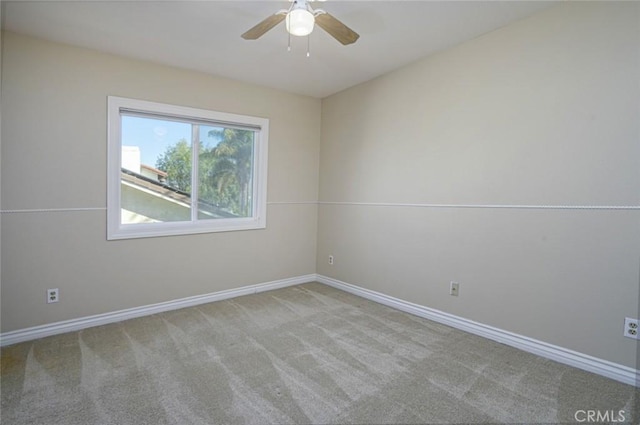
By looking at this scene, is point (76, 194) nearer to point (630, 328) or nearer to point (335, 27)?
point (335, 27)

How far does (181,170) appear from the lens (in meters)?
3.54

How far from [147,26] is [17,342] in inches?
108

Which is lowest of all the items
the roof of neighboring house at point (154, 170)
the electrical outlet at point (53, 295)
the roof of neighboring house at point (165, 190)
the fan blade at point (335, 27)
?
the electrical outlet at point (53, 295)

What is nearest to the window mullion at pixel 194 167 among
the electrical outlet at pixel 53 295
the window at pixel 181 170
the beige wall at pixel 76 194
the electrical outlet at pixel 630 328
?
the window at pixel 181 170

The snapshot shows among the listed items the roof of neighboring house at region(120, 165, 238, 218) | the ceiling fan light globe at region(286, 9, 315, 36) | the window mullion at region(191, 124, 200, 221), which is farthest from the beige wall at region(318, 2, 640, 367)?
the window mullion at region(191, 124, 200, 221)

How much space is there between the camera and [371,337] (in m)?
2.79

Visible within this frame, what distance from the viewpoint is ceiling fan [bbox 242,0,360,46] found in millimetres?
1893

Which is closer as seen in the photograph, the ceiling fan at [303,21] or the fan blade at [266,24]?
the ceiling fan at [303,21]

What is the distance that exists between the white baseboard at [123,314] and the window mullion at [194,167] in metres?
0.92

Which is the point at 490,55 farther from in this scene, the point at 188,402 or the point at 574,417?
the point at 188,402

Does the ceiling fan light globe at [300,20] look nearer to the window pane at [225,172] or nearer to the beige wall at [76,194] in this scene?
the beige wall at [76,194]

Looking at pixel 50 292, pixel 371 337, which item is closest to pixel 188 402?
pixel 371 337

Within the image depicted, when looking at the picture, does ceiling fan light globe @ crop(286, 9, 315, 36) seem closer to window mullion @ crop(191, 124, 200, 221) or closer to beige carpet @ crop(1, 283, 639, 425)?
window mullion @ crop(191, 124, 200, 221)

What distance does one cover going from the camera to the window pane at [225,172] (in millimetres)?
3699
